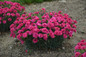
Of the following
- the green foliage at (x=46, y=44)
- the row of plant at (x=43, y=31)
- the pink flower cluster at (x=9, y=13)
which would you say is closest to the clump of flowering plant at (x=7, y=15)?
the pink flower cluster at (x=9, y=13)

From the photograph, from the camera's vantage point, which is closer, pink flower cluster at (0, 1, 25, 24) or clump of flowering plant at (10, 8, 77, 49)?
clump of flowering plant at (10, 8, 77, 49)

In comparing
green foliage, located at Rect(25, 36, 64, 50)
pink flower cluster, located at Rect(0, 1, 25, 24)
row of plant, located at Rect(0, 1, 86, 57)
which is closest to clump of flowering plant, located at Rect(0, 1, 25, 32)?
pink flower cluster, located at Rect(0, 1, 25, 24)

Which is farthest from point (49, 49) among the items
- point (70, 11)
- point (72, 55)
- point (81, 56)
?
point (70, 11)

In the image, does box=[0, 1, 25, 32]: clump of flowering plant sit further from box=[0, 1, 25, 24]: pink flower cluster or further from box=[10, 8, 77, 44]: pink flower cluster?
box=[10, 8, 77, 44]: pink flower cluster

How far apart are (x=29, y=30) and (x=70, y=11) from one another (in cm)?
309

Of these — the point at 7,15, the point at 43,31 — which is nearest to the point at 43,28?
the point at 43,31

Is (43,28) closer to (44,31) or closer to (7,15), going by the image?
(44,31)

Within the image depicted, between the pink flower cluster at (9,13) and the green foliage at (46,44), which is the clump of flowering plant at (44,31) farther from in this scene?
the pink flower cluster at (9,13)

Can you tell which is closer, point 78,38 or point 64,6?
point 78,38

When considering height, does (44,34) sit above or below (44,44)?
above

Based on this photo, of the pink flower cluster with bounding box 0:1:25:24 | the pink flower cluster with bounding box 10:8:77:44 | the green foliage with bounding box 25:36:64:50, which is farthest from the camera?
the pink flower cluster with bounding box 0:1:25:24

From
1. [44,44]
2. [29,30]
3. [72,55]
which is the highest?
[29,30]

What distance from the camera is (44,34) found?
9.44 feet

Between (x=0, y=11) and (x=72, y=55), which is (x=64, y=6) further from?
(x=72, y=55)
